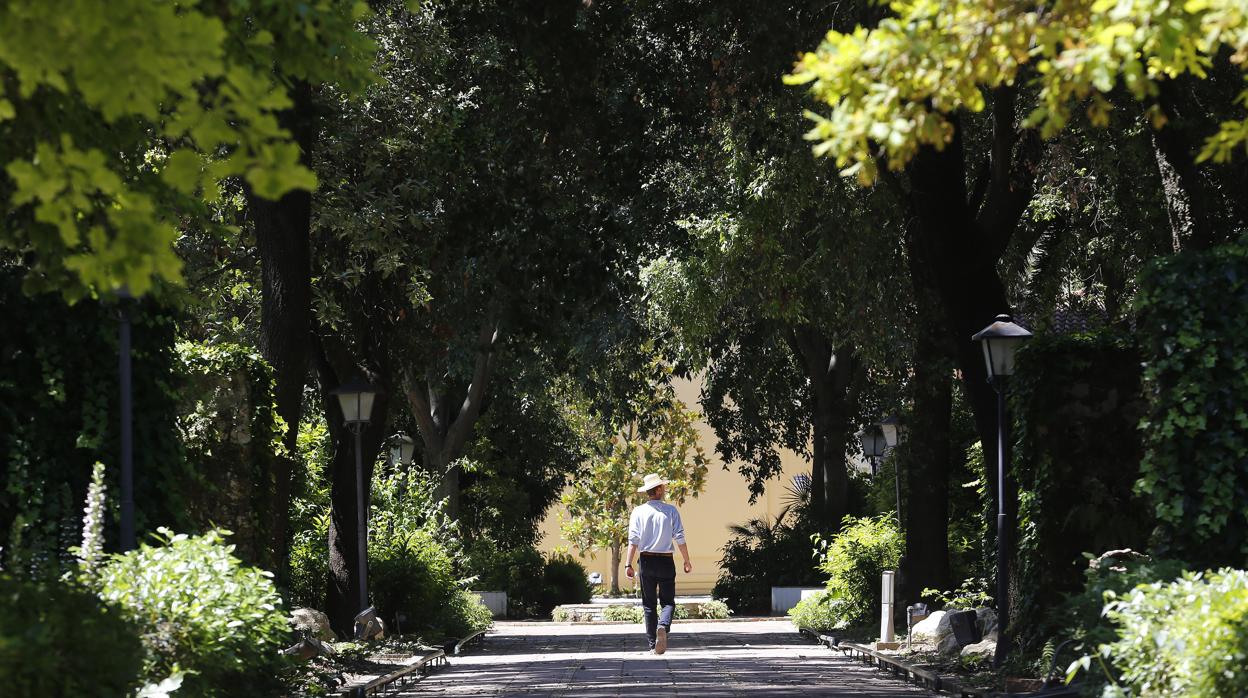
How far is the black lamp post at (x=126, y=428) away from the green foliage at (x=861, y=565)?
1542 cm

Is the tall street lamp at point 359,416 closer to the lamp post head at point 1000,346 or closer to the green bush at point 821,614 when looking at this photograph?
the green bush at point 821,614

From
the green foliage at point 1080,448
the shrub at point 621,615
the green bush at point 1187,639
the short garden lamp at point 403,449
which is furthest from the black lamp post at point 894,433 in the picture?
the green bush at point 1187,639

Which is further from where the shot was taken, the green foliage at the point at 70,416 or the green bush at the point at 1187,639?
the green foliage at the point at 70,416

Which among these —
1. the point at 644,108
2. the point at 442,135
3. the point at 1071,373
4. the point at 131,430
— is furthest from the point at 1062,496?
the point at 442,135

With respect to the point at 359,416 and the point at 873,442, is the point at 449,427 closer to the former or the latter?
the point at 873,442

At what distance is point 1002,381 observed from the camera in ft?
53.6

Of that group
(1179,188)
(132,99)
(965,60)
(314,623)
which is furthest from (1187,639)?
(314,623)

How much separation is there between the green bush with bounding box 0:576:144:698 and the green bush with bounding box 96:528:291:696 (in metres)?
0.55

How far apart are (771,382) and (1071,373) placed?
22336 mm

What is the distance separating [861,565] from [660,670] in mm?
8217

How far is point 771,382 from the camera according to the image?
36938mm

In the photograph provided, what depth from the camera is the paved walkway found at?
15.4 m

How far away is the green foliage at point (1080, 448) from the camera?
14.4 m

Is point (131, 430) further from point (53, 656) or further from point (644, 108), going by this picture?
point (644, 108)
